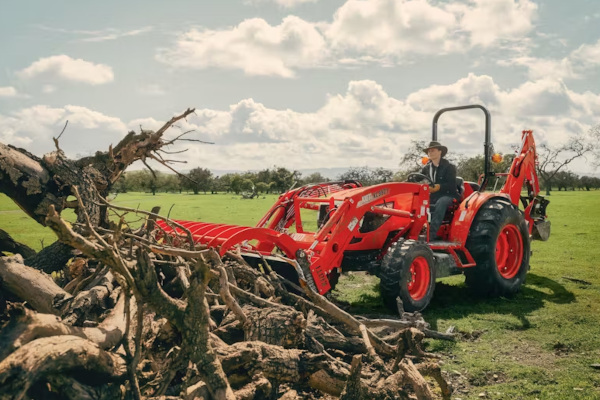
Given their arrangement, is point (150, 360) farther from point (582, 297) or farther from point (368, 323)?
point (582, 297)

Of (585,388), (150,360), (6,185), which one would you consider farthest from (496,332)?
(6,185)

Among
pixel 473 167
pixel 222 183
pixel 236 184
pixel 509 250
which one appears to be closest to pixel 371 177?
pixel 509 250

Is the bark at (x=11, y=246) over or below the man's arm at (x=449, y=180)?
Answer: below

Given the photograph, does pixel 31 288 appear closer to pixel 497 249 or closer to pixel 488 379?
pixel 488 379

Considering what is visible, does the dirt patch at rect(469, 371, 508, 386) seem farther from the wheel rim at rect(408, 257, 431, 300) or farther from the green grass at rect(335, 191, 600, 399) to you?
the wheel rim at rect(408, 257, 431, 300)

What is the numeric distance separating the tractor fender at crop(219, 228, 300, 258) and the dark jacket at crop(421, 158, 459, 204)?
115 inches

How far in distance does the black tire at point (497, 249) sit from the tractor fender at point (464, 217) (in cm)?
14

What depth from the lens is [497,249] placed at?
8.82m

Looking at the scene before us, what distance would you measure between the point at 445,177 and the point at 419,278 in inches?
77.7

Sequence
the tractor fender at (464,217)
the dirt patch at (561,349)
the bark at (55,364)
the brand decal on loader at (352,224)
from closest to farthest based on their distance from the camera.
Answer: the bark at (55,364), the dirt patch at (561,349), the brand decal on loader at (352,224), the tractor fender at (464,217)


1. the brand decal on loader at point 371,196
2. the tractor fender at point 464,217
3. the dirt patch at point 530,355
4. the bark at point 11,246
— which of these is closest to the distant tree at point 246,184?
the tractor fender at point 464,217

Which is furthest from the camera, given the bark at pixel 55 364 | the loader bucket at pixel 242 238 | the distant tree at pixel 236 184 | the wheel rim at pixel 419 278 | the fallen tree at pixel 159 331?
the distant tree at pixel 236 184

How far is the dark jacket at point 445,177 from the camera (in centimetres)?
837

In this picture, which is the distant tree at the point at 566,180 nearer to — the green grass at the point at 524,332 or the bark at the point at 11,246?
the green grass at the point at 524,332
